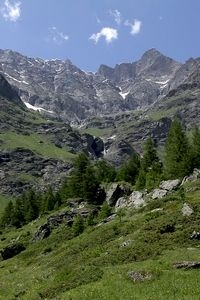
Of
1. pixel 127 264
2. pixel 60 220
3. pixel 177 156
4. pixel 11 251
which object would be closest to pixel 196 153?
pixel 177 156

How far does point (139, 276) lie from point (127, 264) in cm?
431

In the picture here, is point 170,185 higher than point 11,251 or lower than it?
higher

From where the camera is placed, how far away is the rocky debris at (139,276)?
29.2 metres

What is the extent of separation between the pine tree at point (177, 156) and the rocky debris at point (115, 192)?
8.55 metres

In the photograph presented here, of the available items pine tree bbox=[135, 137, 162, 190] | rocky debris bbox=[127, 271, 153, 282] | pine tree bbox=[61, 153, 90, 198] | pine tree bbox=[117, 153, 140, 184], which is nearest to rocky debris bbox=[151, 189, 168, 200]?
pine tree bbox=[135, 137, 162, 190]

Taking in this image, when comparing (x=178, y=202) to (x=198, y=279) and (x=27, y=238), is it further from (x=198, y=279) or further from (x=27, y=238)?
(x=27, y=238)

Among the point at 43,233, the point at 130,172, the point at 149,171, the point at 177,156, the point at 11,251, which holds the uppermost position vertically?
the point at 177,156

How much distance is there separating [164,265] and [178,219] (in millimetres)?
11792

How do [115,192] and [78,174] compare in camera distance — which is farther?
[78,174]

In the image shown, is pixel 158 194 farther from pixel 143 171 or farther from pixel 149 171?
pixel 143 171

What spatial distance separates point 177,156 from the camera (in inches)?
3506

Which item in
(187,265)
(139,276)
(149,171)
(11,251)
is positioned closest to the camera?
(139,276)

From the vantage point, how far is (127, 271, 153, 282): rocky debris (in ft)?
95.7

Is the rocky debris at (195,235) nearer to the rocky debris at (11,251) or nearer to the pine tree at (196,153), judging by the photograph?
the rocky debris at (11,251)
